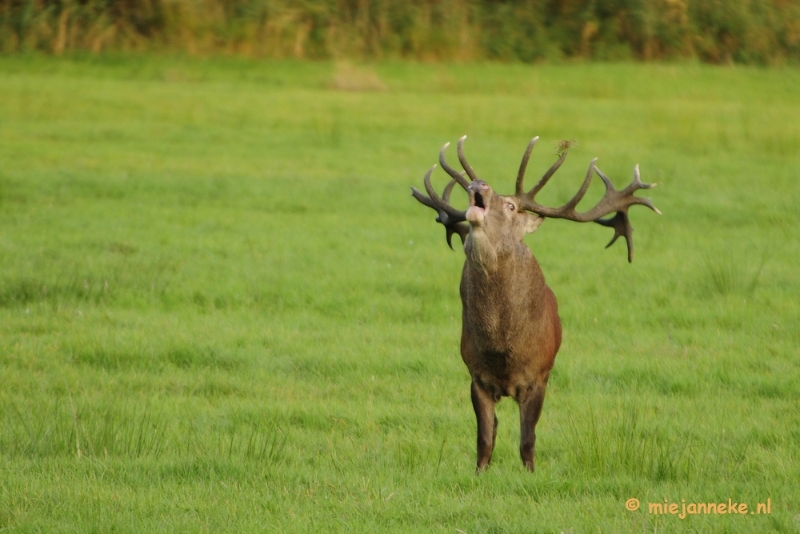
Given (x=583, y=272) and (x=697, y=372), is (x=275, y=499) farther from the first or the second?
(x=583, y=272)

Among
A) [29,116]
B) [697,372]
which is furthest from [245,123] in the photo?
[697,372]

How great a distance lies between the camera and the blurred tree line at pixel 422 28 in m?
29.4

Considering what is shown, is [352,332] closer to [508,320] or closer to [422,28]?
[508,320]

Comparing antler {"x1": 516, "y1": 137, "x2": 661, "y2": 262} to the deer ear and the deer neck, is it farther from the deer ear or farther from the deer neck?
the deer neck

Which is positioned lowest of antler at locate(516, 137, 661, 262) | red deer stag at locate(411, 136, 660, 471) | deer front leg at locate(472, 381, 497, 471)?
deer front leg at locate(472, 381, 497, 471)

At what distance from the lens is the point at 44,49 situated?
93.5ft

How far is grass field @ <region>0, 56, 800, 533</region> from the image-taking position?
5.79 metres

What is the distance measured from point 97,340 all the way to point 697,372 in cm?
456

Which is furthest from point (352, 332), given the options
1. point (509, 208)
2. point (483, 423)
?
point (509, 208)

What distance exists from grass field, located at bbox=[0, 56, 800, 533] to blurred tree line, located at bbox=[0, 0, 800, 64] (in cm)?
911

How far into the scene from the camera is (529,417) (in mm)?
6047

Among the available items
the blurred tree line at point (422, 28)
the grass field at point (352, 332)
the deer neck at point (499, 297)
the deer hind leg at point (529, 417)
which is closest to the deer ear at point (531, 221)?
the deer neck at point (499, 297)

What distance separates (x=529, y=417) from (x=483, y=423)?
9.8 inches

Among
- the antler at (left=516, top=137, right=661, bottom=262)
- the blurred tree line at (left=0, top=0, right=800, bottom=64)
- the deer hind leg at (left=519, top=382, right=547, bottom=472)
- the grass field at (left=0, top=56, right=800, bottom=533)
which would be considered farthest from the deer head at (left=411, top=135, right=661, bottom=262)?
the blurred tree line at (left=0, top=0, right=800, bottom=64)
